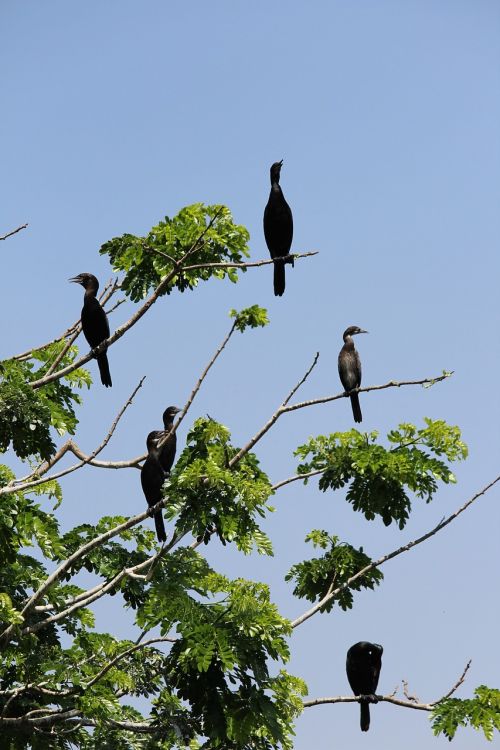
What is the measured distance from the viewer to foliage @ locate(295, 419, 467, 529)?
32.3ft

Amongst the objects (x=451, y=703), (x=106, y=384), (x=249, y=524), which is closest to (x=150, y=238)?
(x=106, y=384)

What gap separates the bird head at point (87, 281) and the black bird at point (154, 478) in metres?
2.35

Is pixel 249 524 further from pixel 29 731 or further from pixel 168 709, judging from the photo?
pixel 29 731

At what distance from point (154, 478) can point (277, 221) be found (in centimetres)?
392

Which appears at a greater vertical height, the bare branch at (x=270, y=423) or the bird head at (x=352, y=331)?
the bird head at (x=352, y=331)

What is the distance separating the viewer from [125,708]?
10789 millimetres

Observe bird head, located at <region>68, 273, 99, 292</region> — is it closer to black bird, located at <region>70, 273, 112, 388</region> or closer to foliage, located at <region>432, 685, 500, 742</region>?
black bird, located at <region>70, 273, 112, 388</region>

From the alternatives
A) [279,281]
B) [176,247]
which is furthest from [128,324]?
[279,281]

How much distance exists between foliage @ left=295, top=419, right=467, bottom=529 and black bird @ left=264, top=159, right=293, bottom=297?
3189 millimetres

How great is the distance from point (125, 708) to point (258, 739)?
6.10 feet

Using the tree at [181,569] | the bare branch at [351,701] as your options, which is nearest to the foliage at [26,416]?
the tree at [181,569]

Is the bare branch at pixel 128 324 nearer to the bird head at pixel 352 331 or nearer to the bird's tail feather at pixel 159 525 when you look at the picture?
the bird's tail feather at pixel 159 525

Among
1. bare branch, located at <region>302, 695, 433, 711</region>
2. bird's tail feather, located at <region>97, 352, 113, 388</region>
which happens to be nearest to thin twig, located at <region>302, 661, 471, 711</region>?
bare branch, located at <region>302, 695, 433, 711</region>

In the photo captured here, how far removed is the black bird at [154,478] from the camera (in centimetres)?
1019
